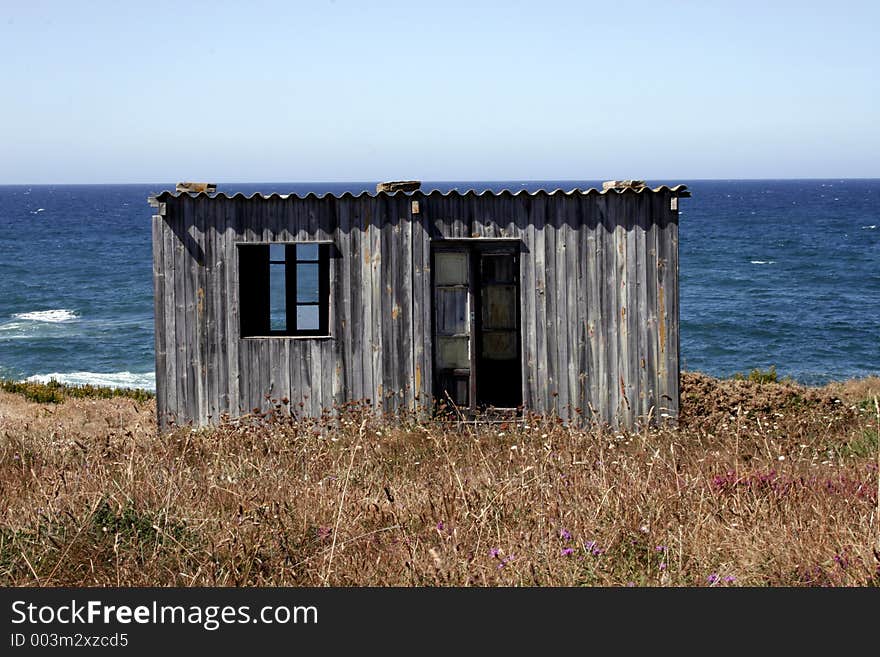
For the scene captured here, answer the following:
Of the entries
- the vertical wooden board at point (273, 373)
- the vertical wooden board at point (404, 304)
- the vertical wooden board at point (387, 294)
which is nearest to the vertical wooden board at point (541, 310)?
the vertical wooden board at point (404, 304)

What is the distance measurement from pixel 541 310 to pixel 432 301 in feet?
4.13

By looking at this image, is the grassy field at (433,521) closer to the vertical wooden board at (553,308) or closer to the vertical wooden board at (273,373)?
the vertical wooden board at (553,308)

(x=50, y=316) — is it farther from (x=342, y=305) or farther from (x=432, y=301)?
(x=432, y=301)

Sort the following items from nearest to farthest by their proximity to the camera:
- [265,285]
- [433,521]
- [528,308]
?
1. [433,521]
2. [528,308]
3. [265,285]

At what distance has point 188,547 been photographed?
5891 mm

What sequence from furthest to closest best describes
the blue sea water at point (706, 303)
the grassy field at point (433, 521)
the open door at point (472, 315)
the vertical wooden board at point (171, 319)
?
the blue sea water at point (706, 303) → the vertical wooden board at point (171, 319) → the open door at point (472, 315) → the grassy field at point (433, 521)

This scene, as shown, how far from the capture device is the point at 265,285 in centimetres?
1333

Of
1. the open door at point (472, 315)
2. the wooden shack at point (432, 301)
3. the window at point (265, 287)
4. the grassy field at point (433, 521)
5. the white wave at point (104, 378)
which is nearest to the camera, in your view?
the grassy field at point (433, 521)

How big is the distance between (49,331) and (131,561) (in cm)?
3481

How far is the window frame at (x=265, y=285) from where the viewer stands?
12.2 metres

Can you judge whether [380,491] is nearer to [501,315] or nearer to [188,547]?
[188,547]

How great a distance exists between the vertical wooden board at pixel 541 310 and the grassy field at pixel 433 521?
11.1 ft

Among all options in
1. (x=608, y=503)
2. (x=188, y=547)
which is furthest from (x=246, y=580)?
(x=608, y=503)

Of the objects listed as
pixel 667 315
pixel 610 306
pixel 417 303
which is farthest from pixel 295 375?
pixel 667 315
